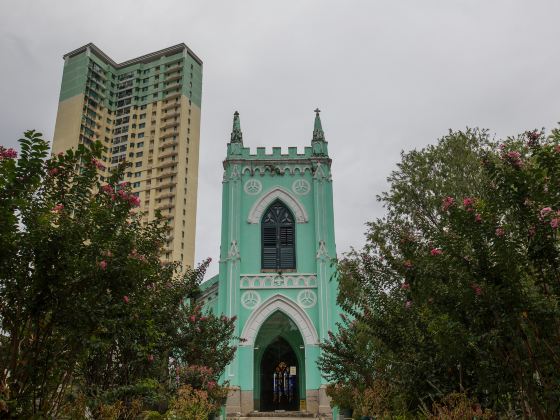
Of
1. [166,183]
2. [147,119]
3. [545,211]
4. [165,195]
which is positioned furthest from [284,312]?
[147,119]

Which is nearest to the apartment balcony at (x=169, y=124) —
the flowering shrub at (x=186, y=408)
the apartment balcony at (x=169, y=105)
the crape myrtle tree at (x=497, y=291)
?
the apartment balcony at (x=169, y=105)

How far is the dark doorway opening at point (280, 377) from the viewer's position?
26266 mm

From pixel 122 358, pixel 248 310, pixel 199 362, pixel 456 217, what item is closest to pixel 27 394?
pixel 122 358

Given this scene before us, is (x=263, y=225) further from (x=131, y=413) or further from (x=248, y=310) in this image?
(x=131, y=413)

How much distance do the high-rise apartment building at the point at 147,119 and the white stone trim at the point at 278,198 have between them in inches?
1371

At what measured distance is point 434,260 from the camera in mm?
6398

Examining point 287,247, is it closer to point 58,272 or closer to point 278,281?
point 278,281

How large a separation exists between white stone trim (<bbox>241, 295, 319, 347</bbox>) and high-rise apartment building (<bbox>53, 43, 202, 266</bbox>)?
120 feet

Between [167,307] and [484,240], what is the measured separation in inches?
234

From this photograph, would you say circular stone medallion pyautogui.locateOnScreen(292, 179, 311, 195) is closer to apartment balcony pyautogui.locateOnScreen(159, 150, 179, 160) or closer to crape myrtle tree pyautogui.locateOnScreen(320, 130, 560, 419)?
crape myrtle tree pyautogui.locateOnScreen(320, 130, 560, 419)

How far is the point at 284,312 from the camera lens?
70.1 feet

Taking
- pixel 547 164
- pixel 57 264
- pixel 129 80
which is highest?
pixel 129 80

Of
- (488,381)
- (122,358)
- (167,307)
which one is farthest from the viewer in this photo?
(167,307)

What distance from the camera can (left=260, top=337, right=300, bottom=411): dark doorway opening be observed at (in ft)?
86.2
